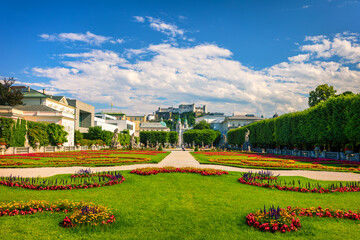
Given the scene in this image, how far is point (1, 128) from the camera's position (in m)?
34.3

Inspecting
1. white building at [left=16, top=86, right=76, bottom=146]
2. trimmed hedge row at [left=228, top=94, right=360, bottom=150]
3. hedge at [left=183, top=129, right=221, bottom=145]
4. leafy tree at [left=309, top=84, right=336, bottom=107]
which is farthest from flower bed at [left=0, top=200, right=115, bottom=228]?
hedge at [left=183, top=129, right=221, bottom=145]

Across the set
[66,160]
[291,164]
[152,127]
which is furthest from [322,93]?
[152,127]

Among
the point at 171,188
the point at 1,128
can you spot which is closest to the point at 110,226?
the point at 171,188

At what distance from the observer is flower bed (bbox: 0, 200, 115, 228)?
6.52 metres

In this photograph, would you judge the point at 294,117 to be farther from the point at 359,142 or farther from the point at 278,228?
the point at 278,228

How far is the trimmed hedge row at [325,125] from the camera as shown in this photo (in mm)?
29047

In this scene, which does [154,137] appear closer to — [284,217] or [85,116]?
[85,116]

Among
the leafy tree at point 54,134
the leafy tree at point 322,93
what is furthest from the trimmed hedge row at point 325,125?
the leafy tree at point 54,134

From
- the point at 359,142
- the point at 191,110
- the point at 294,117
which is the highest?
the point at 191,110

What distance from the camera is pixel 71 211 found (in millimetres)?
7457

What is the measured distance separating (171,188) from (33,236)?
19.2ft

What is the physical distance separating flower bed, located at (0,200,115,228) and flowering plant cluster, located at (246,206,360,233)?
364cm

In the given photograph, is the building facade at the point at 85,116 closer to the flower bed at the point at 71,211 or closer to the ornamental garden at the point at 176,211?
the ornamental garden at the point at 176,211

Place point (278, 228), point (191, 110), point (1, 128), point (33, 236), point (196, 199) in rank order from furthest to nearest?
1. point (191, 110)
2. point (1, 128)
3. point (196, 199)
4. point (278, 228)
5. point (33, 236)
